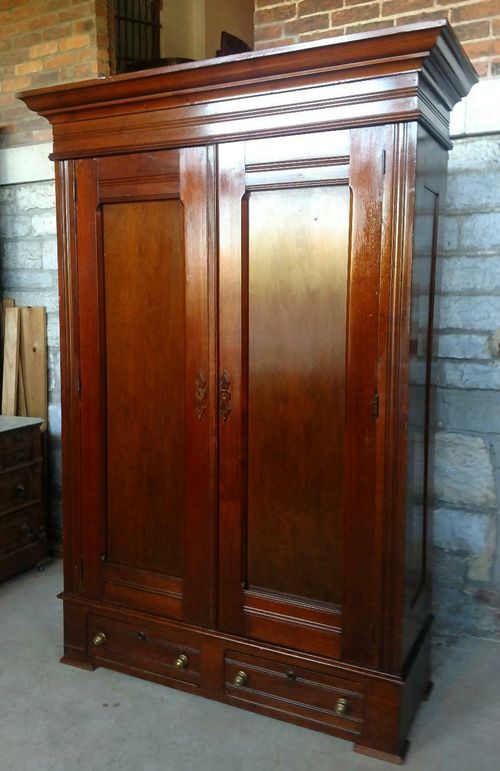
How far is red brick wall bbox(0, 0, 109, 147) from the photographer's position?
3.35 meters

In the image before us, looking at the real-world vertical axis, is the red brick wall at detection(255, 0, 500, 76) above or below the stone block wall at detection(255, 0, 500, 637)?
Result: above

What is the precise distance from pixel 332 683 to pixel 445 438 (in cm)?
108

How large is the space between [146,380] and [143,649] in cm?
101

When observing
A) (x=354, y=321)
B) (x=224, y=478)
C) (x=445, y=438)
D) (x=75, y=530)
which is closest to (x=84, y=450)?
(x=75, y=530)

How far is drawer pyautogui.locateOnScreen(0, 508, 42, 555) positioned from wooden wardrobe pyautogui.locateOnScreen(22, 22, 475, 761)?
0.92 m

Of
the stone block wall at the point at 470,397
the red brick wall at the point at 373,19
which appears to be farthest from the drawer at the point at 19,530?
the red brick wall at the point at 373,19

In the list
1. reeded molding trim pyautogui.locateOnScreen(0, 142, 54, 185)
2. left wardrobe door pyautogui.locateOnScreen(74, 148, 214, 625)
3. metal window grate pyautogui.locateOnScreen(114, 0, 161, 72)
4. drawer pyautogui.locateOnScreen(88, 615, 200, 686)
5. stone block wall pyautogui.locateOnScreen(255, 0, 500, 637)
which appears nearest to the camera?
left wardrobe door pyautogui.locateOnScreen(74, 148, 214, 625)

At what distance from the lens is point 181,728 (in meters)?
2.23

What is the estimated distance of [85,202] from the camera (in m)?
2.38

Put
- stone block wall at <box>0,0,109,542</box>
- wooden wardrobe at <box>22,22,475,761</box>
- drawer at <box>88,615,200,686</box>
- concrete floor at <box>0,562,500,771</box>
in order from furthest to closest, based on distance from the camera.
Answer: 1. stone block wall at <box>0,0,109,542</box>
2. drawer at <box>88,615,200,686</box>
3. concrete floor at <box>0,562,500,771</box>
4. wooden wardrobe at <box>22,22,475,761</box>

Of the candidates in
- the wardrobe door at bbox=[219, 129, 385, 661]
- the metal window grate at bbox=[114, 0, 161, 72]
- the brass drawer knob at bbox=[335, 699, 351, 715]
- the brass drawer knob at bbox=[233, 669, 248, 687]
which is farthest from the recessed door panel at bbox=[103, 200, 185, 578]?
the metal window grate at bbox=[114, 0, 161, 72]

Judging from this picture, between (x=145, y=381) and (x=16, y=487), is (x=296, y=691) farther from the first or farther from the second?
(x=16, y=487)

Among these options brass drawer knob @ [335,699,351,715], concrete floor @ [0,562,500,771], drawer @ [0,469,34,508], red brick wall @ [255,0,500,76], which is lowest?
concrete floor @ [0,562,500,771]

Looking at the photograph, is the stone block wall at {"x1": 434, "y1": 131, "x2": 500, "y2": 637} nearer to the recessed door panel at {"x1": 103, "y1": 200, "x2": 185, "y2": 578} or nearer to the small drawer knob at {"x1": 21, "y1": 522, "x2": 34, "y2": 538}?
the recessed door panel at {"x1": 103, "y1": 200, "x2": 185, "y2": 578}
